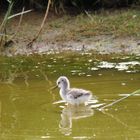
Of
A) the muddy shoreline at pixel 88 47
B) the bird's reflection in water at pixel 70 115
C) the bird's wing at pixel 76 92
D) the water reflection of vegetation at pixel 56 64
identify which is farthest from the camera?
the muddy shoreline at pixel 88 47

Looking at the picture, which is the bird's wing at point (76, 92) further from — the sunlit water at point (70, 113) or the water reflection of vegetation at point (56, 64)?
the water reflection of vegetation at point (56, 64)

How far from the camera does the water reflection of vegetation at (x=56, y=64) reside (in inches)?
435

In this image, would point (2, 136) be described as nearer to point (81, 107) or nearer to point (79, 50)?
point (81, 107)

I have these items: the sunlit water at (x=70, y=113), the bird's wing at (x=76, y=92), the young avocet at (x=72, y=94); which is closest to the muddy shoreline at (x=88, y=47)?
the sunlit water at (x=70, y=113)

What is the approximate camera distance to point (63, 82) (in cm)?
964

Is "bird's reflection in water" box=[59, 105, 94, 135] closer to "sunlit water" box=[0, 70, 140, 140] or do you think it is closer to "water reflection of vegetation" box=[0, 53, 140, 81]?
"sunlit water" box=[0, 70, 140, 140]

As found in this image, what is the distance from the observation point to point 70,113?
8.92 meters

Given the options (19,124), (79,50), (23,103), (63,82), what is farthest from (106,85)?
(79,50)

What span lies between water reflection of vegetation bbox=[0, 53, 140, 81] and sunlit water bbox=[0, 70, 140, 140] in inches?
14.3

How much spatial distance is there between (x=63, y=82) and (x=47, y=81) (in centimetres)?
92

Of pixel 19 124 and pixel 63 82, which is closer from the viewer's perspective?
pixel 19 124

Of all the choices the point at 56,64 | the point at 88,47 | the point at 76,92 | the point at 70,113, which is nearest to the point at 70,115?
the point at 70,113

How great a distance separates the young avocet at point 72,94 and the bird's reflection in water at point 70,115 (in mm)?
95

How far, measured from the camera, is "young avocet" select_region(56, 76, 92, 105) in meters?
9.05
